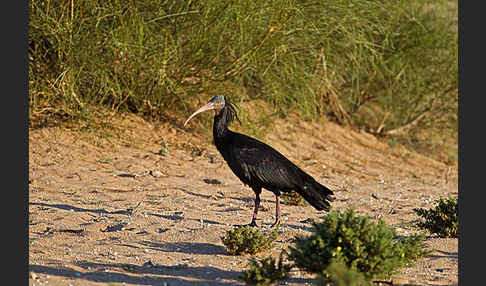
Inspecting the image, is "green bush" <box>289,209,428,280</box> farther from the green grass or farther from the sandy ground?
the green grass

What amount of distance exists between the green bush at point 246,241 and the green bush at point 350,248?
918mm

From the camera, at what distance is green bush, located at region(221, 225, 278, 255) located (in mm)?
5207

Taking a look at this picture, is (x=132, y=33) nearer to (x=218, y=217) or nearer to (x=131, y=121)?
(x=131, y=121)

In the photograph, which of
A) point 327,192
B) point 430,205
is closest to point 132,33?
point 327,192

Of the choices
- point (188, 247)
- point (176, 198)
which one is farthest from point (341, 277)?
point (176, 198)

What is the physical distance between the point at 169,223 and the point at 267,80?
13.9 feet

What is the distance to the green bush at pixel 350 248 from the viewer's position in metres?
4.19

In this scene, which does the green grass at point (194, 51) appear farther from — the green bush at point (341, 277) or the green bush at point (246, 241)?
the green bush at point (341, 277)

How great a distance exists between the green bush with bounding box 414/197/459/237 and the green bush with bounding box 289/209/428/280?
1.82 m

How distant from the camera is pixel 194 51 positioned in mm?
9273

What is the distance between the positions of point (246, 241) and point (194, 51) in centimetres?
471

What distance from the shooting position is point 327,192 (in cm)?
600

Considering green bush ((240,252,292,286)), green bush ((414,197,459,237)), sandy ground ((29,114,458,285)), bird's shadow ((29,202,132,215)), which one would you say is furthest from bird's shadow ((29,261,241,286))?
green bush ((414,197,459,237))

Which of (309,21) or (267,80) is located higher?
(309,21)
